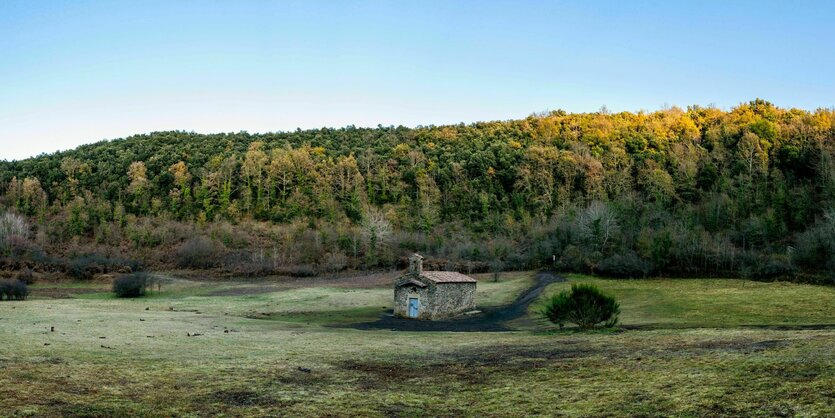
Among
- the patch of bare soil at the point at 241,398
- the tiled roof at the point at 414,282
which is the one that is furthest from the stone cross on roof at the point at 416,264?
the patch of bare soil at the point at 241,398

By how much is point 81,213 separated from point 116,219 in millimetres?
6934

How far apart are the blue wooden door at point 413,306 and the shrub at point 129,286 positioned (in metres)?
36.9

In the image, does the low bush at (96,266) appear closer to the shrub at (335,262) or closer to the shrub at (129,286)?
the shrub at (129,286)

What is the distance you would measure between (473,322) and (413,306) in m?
6.33

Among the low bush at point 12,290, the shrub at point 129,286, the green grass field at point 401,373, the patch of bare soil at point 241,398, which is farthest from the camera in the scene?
the shrub at point 129,286

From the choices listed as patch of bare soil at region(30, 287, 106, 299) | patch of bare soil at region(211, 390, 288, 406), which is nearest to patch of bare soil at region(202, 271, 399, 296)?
patch of bare soil at region(30, 287, 106, 299)

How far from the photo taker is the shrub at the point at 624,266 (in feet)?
248

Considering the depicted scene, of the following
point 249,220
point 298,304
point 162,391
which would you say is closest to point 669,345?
point 162,391

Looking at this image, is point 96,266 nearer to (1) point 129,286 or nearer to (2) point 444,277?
(1) point 129,286

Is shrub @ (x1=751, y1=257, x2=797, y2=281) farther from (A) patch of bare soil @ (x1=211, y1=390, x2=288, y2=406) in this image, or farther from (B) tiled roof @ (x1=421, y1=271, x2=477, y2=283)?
(A) patch of bare soil @ (x1=211, y1=390, x2=288, y2=406)

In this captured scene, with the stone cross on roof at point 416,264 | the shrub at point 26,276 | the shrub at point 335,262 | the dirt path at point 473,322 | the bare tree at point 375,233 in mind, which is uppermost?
the bare tree at point 375,233

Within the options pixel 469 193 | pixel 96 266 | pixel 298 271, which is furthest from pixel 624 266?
pixel 96 266

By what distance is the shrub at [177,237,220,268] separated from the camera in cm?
10106

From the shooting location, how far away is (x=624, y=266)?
253 feet
